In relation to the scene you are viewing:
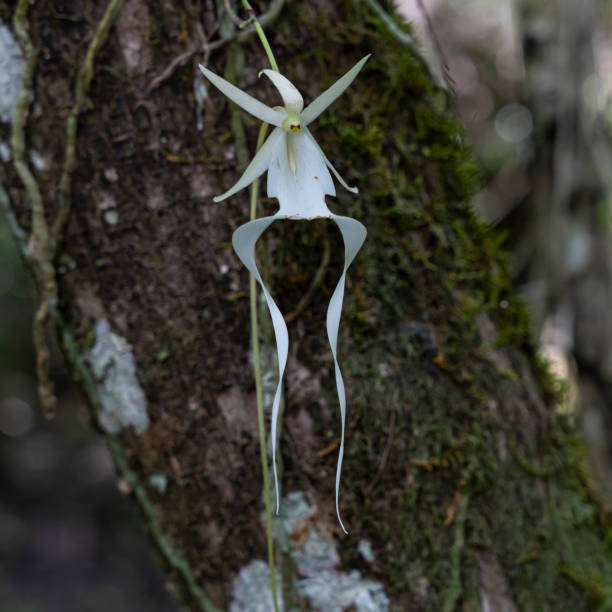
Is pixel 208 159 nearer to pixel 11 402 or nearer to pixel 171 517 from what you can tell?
pixel 171 517

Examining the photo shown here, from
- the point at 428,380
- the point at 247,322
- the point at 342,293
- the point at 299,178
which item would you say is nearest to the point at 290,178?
the point at 299,178

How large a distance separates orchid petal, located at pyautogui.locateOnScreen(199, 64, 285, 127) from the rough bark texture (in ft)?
0.78

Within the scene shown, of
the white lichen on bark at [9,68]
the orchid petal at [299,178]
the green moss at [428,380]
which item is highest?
the white lichen on bark at [9,68]

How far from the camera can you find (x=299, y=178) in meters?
0.55

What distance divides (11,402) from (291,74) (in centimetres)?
385

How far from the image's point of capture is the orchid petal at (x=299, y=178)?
54 centimetres

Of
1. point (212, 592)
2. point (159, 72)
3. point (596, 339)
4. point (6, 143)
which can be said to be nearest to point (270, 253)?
point (159, 72)

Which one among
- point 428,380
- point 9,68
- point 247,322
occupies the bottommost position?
point 428,380

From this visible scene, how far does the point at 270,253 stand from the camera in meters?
0.78

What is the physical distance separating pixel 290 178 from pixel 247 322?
0.93 feet

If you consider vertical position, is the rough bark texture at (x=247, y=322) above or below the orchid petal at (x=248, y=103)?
below

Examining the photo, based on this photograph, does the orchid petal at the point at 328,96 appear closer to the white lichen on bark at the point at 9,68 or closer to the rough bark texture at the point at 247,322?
the rough bark texture at the point at 247,322

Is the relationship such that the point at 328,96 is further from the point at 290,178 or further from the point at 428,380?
the point at 428,380

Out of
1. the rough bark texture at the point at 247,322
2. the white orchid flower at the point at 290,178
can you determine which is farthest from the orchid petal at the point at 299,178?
the rough bark texture at the point at 247,322
